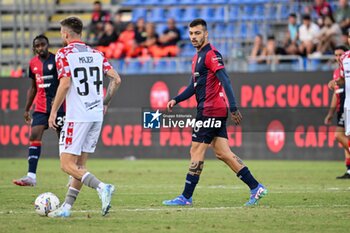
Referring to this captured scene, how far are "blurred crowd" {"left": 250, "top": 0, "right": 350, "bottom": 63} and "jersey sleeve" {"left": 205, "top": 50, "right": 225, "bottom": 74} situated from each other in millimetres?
12901

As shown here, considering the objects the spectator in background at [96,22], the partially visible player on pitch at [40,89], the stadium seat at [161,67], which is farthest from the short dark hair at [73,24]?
the spectator in background at [96,22]

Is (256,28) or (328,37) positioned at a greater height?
(256,28)

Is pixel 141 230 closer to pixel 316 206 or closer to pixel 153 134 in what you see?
pixel 316 206

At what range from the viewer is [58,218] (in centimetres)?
1115

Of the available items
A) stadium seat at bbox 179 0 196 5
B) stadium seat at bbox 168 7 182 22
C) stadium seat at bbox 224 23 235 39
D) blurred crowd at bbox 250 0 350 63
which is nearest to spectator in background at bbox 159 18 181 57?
stadium seat at bbox 224 23 235 39

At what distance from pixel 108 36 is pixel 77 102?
57.2 ft

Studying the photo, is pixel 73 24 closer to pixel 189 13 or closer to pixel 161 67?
pixel 161 67

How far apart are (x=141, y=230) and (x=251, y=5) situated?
18.5 metres

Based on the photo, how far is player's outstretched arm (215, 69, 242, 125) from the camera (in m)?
12.2

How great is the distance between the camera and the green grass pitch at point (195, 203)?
1032 cm

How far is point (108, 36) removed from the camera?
28359mm

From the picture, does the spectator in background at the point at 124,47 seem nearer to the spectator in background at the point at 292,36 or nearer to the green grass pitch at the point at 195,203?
the spectator in background at the point at 292,36

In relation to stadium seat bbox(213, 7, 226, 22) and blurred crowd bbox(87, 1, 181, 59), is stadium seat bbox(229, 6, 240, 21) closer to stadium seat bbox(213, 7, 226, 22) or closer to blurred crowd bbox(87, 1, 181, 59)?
stadium seat bbox(213, 7, 226, 22)

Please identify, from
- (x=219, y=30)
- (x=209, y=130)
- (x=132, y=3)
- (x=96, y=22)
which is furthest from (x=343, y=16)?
(x=209, y=130)
